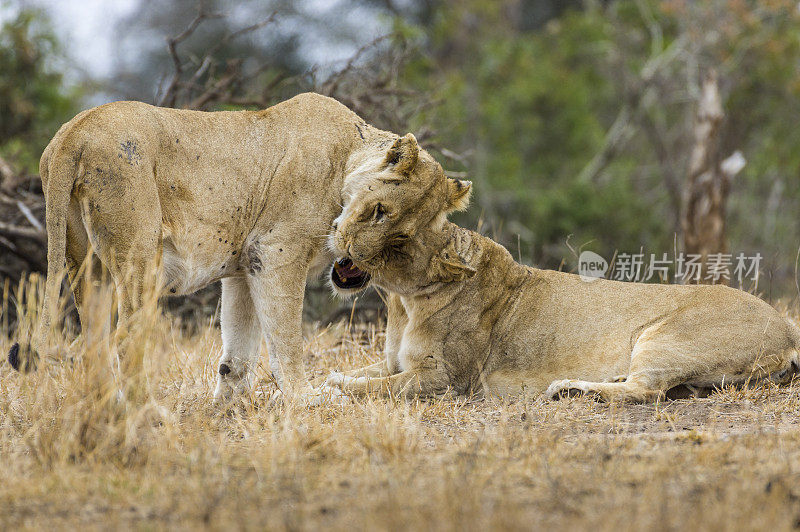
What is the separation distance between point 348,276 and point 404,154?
2.38 feet

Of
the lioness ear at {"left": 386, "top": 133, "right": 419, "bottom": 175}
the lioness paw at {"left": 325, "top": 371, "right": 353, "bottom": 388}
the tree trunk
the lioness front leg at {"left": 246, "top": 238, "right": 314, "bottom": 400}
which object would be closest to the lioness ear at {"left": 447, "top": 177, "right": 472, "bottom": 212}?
the lioness ear at {"left": 386, "top": 133, "right": 419, "bottom": 175}

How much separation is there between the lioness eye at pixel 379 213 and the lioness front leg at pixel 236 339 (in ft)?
2.50

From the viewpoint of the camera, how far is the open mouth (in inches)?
191

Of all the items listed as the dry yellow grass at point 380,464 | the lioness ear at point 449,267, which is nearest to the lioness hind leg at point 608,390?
the dry yellow grass at point 380,464

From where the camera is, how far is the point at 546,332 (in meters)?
5.23

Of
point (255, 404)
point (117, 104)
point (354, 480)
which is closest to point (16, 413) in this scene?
point (255, 404)

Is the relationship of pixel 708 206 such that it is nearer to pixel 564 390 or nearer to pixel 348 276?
pixel 564 390

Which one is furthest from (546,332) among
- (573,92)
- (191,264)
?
(573,92)

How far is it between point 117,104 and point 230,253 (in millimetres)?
838

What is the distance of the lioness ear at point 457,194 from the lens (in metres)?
4.96

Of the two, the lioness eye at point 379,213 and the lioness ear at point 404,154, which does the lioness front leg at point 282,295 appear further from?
the lioness ear at point 404,154

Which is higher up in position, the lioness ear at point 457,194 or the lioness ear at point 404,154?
the lioness ear at point 404,154

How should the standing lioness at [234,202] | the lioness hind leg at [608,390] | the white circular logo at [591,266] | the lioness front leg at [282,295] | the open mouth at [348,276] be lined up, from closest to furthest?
the standing lioness at [234,202], the lioness front leg at [282,295], the lioness hind leg at [608,390], the open mouth at [348,276], the white circular logo at [591,266]

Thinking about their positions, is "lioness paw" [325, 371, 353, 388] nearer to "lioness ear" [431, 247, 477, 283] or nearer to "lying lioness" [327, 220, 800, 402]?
"lying lioness" [327, 220, 800, 402]
